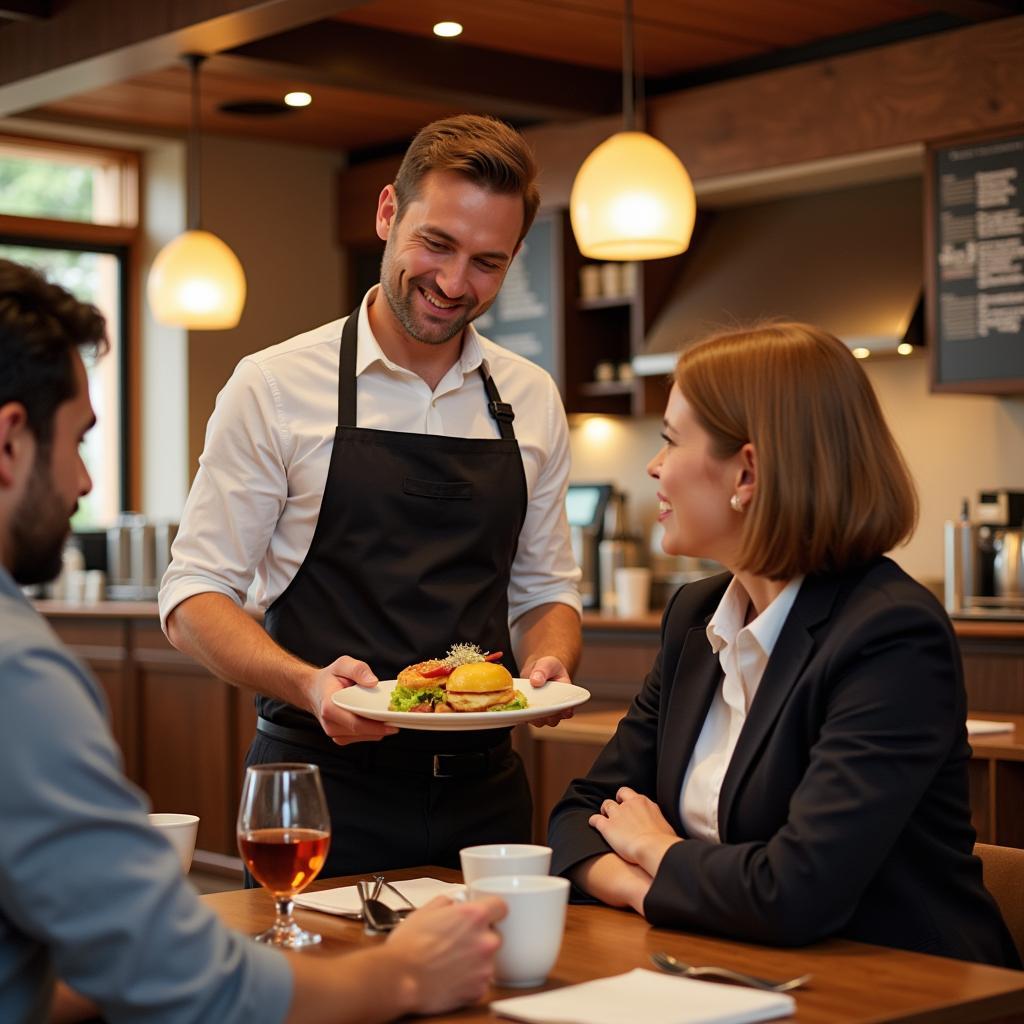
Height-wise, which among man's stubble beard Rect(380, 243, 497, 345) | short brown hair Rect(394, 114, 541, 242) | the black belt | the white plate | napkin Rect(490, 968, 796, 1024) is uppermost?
short brown hair Rect(394, 114, 541, 242)

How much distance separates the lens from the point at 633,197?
13.8 feet

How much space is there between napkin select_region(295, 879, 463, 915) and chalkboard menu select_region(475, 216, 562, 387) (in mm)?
4434

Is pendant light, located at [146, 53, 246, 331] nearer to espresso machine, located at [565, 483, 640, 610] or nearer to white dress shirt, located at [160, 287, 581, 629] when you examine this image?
espresso machine, located at [565, 483, 640, 610]

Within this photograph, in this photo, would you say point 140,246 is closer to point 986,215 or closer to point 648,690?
point 986,215

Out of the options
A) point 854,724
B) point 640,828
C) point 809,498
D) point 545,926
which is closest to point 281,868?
point 545,926

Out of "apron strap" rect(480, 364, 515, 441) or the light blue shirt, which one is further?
"apron strap" rect(480, 364, 515, 441)

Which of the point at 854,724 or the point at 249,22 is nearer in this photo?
the point at 854,724

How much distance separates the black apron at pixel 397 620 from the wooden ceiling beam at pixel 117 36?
216cm

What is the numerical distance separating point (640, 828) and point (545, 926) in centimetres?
43

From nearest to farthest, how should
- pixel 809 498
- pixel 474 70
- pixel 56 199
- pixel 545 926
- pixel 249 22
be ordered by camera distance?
pixel 545 926, pixel 809 498, pixel 249 22, pixel 474 70, pixel 56 199

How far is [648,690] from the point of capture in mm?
2193

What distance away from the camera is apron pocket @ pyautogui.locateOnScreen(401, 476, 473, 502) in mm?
2477

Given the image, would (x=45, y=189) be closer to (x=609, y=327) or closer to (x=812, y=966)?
(x=609, y=327)

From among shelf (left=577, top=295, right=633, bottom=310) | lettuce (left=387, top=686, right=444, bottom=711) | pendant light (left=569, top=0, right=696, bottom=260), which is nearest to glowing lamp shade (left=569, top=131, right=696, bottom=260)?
pendant light (left=569, top=0, right=696, bottom=260)
